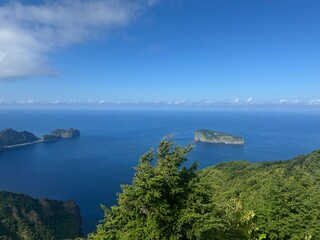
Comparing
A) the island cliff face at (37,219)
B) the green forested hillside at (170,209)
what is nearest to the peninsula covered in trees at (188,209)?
the green forested hillside at (170,209)

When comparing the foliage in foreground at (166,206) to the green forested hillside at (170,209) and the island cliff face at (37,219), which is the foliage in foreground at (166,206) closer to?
the green forested hillside at (170,209)

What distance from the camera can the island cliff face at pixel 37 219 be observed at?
78688 mm

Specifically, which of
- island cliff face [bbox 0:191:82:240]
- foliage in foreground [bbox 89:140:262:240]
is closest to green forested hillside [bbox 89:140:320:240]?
foliage in foreground [bbox 89:140:262:240]

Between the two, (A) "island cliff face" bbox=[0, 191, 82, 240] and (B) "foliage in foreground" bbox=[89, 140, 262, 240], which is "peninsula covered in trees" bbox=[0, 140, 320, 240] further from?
(A) "island cliff face" bbox=[0, 191, 82, 240]

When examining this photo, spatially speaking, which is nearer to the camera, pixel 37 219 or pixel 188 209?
pixel 188 209

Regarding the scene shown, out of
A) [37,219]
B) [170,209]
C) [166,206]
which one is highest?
[166,206]

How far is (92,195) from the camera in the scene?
366ft

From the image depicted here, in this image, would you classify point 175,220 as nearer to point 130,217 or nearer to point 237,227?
point 130,217

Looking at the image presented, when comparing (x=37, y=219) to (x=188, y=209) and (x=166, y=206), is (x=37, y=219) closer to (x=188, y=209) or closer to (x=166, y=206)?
(x=166, y=206)

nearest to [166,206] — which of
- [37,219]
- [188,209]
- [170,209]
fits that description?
[170,209]

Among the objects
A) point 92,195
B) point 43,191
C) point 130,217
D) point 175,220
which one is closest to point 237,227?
point 175,220

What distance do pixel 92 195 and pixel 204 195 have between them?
4077 inches

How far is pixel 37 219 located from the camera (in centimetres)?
8512

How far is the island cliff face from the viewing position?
258ft
